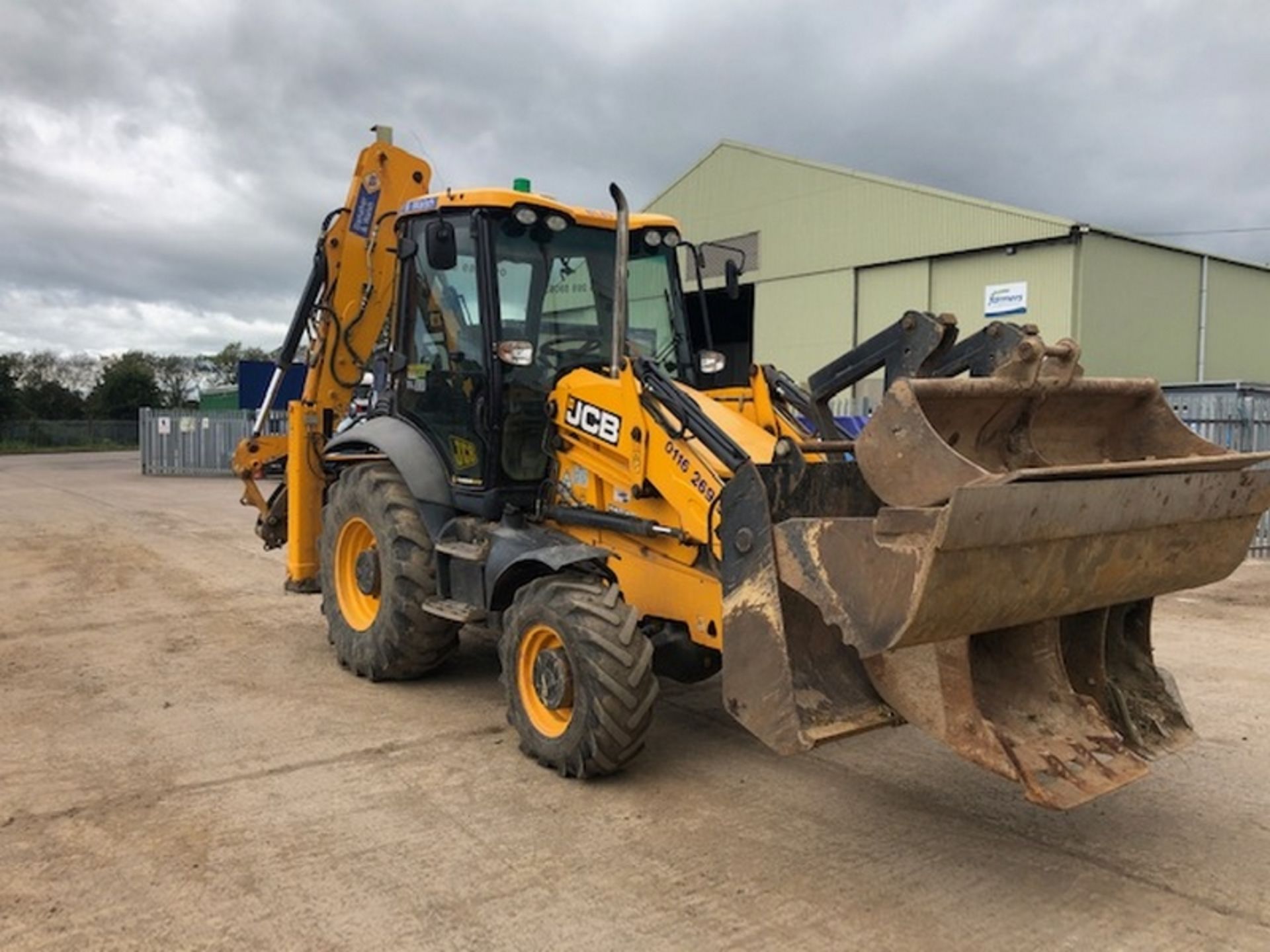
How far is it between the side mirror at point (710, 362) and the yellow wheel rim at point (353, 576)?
2316mm

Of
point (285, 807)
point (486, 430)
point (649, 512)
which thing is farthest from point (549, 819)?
point (486, 430)

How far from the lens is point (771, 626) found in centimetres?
374

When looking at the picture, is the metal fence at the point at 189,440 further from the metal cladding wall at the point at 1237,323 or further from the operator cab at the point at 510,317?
the metal cladding wall at the point at 1237,323

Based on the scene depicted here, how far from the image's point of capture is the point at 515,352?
536 centimetres

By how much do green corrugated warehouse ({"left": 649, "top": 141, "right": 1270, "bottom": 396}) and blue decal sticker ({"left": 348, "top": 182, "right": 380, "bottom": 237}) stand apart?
38.8 feet

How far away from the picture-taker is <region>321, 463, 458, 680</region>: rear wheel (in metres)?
5.86

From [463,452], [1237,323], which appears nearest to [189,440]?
[463,452]

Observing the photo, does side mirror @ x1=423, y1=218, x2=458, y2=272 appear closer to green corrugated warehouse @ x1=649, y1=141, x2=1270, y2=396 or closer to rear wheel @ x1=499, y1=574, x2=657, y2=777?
rear wheel @ x1=499, y1=574, x2=657, y2=777

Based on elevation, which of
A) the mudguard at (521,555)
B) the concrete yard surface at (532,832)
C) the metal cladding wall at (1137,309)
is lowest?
the concrete yard surface at (532,832)

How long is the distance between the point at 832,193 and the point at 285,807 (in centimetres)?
2145

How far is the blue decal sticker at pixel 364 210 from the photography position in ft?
23.9

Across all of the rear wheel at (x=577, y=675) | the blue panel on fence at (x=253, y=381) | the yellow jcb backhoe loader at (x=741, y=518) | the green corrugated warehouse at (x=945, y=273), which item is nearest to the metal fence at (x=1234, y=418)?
the green corrugated warehouse at (x=945, y=273)

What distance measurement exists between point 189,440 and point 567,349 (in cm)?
2377

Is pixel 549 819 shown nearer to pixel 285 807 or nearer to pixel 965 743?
pixel 285 807
